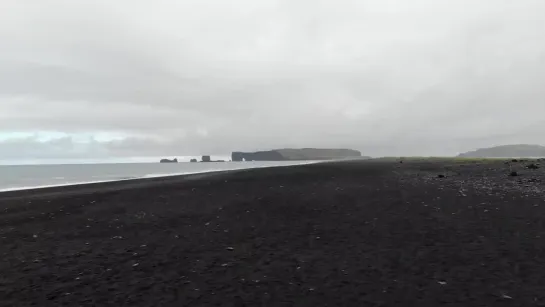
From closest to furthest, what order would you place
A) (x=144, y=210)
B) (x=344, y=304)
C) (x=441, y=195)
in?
1. (x=344, y=304)
2. (x=144, y=210)
3. (x=441, y=195)

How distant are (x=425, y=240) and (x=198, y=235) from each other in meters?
10.4

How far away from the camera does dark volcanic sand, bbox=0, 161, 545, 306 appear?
9625mm

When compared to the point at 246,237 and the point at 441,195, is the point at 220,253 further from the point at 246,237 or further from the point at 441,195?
the point at 441,195

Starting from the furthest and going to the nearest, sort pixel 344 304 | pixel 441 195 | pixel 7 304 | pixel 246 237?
pixel 441 195 < pixel 246 237 < pixel 7 304 < pixel 344 304

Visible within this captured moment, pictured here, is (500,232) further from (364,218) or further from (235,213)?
(235,213)

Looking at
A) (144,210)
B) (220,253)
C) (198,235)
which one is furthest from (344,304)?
(144,210)

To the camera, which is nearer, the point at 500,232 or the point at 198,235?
the point at 500,232

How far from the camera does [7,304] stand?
31.6 ft

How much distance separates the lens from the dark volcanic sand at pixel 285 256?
9.62 metres

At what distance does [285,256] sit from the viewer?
13.5 meters

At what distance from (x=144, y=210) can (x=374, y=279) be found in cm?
2108

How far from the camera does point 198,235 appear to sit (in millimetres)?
17875

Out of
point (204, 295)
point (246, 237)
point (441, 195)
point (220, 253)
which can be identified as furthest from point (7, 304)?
A: point (441, 195)

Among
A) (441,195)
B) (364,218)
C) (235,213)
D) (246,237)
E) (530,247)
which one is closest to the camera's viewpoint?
(530,247)
